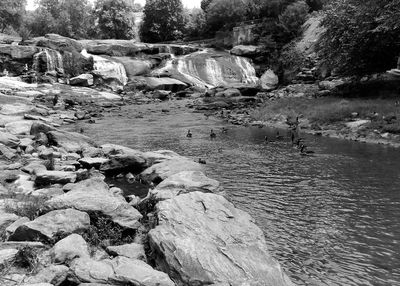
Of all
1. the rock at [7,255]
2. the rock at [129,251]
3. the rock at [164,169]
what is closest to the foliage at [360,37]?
the rock at [164,169]

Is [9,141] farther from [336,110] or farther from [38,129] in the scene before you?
[336,110]

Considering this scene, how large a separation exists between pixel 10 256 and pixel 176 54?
56496mm

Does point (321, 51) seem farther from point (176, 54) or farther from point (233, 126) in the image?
point (176, 54)

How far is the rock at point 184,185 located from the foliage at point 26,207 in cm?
269

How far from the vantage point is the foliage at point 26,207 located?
7.99 m

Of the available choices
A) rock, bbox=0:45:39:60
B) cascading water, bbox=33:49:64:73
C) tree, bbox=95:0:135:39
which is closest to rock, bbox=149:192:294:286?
cascading water, bbox=33:49:64:73

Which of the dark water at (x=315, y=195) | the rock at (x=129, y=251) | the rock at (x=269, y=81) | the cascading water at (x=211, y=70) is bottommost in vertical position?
the dark water at (x=315, y=195)

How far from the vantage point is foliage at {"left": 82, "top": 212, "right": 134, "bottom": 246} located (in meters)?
7.39

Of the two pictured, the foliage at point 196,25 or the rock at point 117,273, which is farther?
the foliage at point 196,25

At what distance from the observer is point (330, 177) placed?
13656mm

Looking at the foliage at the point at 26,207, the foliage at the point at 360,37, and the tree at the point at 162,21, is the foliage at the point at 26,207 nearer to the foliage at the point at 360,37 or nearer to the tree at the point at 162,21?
the foliage at the point at 360,37

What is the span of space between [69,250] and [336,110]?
849 inches

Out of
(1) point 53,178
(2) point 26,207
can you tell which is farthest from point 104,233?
(1) point 53,178

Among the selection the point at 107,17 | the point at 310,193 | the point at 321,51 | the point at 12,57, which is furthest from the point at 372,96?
the point at 107,17
